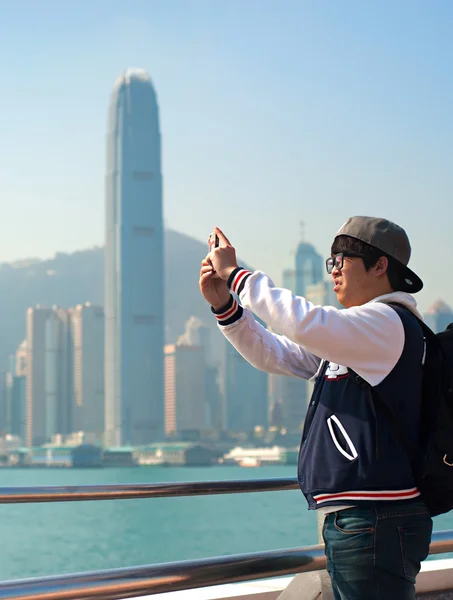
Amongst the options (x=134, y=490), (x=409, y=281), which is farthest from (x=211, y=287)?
(x=134, y=490)

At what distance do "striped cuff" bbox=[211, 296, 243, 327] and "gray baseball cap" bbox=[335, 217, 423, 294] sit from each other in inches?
11.8

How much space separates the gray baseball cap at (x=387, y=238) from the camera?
2.15 metres

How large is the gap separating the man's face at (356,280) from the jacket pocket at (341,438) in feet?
0.98

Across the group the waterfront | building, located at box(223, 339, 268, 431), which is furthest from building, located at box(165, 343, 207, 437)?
the waterfront

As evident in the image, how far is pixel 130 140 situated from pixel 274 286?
5971 inches

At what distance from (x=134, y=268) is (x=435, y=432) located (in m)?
138

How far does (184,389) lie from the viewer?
134 m

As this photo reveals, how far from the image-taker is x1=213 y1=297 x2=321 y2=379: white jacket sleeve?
2.32m

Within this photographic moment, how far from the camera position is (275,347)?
2.37 meters

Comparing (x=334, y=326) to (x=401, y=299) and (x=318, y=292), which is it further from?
(x=318, y=292)

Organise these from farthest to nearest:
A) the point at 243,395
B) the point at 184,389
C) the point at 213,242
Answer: the point at 243,395 → the point at 184,389 → the point at 213,242

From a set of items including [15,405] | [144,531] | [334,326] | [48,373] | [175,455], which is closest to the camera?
[334,326]

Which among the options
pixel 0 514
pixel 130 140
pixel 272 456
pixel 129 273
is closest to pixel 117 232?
pixel 129 273

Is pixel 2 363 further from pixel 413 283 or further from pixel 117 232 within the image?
pixel 413 283
